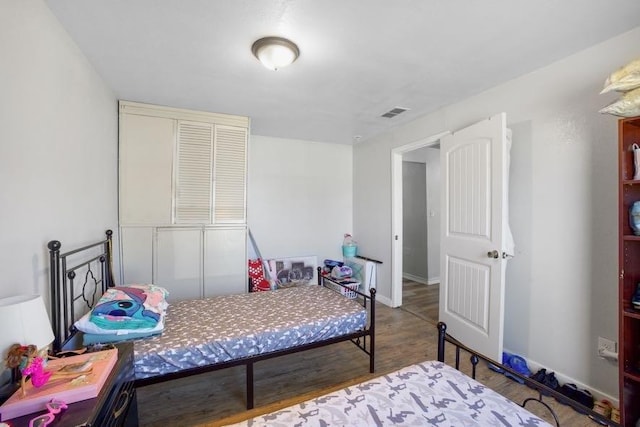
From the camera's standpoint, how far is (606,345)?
74.5 inches

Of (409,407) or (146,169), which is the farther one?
(146,169)

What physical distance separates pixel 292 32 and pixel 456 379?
209cm

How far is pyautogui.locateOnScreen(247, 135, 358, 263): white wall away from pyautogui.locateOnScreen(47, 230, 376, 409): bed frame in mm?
1867

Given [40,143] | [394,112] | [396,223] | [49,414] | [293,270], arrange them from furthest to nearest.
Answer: [293,270], [396,223], [394,112], [40,143], [49,414]

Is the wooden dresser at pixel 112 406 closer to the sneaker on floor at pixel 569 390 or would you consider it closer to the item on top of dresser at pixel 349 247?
the sneaker on floor at pixel 569 390

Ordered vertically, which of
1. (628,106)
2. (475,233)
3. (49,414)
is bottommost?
(49,414)

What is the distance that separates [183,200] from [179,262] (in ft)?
2.26

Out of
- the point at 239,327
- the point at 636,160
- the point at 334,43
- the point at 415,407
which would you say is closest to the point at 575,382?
the point at 636,160

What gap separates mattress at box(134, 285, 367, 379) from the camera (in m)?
1.69

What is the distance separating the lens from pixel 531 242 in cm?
232

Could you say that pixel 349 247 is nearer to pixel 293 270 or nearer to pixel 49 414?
pixel 293 270

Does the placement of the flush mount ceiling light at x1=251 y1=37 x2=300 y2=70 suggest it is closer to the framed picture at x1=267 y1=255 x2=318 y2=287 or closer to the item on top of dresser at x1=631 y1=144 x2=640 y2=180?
the item on top of dresser at x1=631 y1=144 x2=640 y2=180

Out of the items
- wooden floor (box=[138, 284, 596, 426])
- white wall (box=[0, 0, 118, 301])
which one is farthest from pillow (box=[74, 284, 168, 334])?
wooden floor (box=[138, 284, 596, 426])

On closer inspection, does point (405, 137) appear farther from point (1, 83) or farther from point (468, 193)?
point (1, 83)
